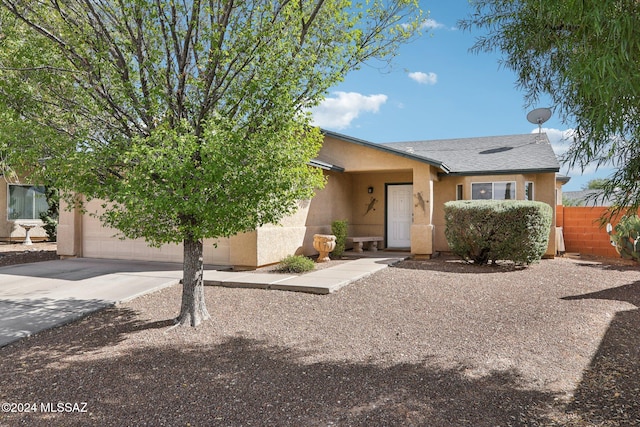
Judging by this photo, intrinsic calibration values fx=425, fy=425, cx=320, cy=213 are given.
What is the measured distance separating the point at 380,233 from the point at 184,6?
10550mm

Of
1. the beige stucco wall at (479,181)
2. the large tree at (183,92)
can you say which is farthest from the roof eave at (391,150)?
the large tree at (183,92)

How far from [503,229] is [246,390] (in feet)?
26.1

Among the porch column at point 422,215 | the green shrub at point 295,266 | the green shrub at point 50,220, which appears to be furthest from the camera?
the green shrub at point 50,220

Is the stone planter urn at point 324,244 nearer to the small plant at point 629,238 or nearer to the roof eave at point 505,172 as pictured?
the roof eave at point 505,172

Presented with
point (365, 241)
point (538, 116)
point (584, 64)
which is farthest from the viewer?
point (365, 241)

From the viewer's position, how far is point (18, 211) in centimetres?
1766

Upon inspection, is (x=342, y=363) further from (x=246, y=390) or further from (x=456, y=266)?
(x=456, y=266)

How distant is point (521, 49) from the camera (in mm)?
4586

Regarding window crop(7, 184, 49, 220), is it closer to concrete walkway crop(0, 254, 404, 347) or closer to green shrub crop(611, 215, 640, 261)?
concrete walkway crop(0, 254, 404, 347)

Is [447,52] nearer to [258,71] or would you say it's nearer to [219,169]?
[258,71]

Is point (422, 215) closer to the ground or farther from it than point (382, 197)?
closer to the ground

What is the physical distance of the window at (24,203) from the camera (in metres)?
17.4

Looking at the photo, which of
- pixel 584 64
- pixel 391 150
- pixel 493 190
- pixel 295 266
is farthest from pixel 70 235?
pixel 584 64

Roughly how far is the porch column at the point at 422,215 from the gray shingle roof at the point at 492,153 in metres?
0.68
